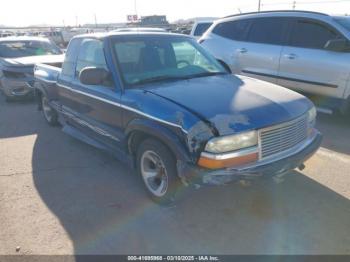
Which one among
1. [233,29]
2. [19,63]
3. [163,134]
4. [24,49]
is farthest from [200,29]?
[163,134]

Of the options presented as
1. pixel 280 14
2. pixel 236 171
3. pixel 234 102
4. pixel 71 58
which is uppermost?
pixel 280 14

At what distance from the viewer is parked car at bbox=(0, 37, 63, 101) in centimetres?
848

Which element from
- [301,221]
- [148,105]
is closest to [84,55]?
[148,105]

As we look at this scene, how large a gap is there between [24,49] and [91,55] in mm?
6133

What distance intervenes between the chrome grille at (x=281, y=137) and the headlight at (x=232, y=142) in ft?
0.33

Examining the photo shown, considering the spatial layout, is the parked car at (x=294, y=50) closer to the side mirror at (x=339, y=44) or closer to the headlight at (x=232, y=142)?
the side mirror at (x=339, y=44)

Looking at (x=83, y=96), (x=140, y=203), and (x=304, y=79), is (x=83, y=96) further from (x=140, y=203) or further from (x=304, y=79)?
(x=304, y=79)

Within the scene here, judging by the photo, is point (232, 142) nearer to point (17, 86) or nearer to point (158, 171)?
point (158, 171)

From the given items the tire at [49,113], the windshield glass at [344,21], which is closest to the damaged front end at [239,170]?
the windshield glass at [344,21]

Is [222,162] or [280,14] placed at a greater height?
[280,14]

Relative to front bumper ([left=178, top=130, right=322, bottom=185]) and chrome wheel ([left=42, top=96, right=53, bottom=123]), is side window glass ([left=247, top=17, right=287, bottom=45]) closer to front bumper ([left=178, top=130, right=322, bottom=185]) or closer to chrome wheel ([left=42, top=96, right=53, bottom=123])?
front bumper ([left=178, top=130, right=322, bottom=185])

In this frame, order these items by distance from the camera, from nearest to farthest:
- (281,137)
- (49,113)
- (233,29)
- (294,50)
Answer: (281,137) → (294,50) → (49,113) → (233,29)

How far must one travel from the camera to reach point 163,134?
3.20 metres

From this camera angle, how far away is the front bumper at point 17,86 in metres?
8.55
